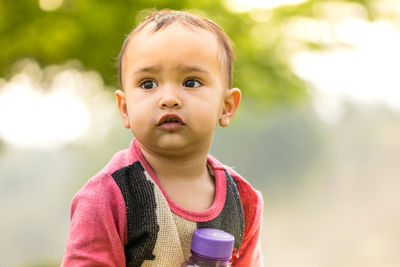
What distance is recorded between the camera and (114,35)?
384 centimetres

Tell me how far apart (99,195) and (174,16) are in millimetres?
449

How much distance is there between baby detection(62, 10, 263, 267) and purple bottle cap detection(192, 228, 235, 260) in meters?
0.05

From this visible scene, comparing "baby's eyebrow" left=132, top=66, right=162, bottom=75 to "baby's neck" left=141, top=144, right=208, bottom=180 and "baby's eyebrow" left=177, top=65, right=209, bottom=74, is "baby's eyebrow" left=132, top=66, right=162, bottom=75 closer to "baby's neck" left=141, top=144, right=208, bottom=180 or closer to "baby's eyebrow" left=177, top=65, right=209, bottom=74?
"baby's eyebrow" left=177, top=65, right=209, bottom=74

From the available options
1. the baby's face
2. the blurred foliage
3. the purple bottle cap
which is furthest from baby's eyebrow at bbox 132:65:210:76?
the blurred foliage

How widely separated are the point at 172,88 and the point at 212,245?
0.35 metres

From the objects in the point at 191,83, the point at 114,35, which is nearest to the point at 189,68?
the point at 191,83

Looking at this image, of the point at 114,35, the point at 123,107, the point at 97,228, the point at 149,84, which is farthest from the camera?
the point at 114,35

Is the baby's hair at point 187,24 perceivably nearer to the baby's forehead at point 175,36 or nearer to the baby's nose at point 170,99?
the baby's forehead at point 175,36

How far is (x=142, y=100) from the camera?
1.09 m

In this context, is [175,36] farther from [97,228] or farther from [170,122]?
[97,228]

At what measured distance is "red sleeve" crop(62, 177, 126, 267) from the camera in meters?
0.99

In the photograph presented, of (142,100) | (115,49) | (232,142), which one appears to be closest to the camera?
(142,100)

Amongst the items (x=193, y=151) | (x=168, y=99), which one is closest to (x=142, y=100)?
(x=168, y=99)

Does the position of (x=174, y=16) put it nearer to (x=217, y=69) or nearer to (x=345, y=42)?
(x=217, y=69)
